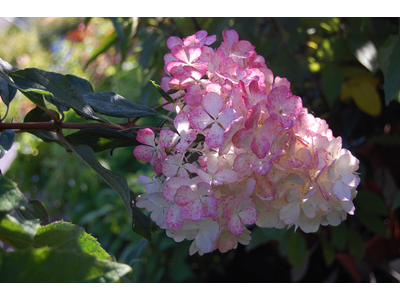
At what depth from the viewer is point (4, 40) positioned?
4559 millimetres

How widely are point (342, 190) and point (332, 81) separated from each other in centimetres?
69

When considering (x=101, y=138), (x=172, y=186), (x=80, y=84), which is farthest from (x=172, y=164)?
(x=80, y=84)

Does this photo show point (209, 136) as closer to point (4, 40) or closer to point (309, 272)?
point (309, 272)

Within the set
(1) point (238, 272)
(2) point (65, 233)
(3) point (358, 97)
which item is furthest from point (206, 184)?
(1) point (238, 272)

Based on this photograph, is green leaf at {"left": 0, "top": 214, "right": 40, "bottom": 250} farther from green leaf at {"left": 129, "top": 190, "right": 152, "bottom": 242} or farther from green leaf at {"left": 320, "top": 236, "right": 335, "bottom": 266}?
green leaf at {"left": 320, "top": 236, "right": 335, "bottom": 266}

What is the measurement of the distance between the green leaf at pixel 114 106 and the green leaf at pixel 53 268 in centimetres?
18

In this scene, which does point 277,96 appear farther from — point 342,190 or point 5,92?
point 5,92

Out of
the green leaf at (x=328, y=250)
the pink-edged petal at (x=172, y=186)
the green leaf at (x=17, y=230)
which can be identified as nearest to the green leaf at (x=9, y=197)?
the green leaf at (x=17, y=230)

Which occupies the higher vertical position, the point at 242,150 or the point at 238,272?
the point at 242,150

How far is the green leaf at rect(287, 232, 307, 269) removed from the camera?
1.13m

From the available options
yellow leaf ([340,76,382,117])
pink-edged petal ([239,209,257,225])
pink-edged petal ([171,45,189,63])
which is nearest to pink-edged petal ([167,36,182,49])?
pink-edged petal ([171,45,189,63])

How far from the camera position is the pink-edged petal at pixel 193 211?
1.14 ft

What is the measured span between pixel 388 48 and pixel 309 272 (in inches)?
43.8

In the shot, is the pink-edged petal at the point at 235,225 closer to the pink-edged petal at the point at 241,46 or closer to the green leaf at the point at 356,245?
the pink-edged petal at the point at 241,46
